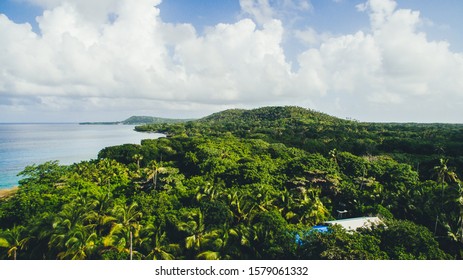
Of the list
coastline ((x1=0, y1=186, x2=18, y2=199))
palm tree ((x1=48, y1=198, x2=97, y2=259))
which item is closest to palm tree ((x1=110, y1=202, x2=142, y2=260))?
palm tree ((x1=48, y1=198, x2=97, y2=259))

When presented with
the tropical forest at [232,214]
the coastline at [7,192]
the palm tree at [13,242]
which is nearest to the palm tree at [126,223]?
the tropical forest at [232,214]

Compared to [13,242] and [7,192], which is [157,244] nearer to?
[13,242]

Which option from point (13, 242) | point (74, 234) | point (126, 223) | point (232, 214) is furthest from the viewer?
point (232, 214)

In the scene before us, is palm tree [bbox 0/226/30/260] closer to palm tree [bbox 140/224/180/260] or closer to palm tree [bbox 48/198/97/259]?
palm tree [bbox 48/198/97/259]

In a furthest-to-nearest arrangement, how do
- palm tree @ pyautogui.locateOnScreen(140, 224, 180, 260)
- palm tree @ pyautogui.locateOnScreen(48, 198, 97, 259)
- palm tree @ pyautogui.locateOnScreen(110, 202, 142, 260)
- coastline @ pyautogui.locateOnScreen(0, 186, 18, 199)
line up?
1. coastline @ pyautogui.locateOnScreen(0, 186, 18, 199)
2. palm tree @ pyautogui.locateOnScreen(110, 202, 142, 260)
3. palm tree @ pyautogui.locateOnScreen(140, 224, 180, 260)
4. palm tree @ pyautogui.locateOnScreen(48, 198, 97, 259)

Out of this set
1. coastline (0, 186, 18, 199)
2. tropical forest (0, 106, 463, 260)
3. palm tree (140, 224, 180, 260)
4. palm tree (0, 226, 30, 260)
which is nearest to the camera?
palm tree (0, 226, 30, 260)

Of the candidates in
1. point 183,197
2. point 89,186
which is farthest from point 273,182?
point 89,186

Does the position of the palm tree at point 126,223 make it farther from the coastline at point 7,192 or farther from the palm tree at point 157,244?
the coastline at point 7,192

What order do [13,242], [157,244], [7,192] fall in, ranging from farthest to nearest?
[7,192] < [157,244] < [13,242]

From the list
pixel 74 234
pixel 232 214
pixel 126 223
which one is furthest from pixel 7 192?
pixel 232 214
